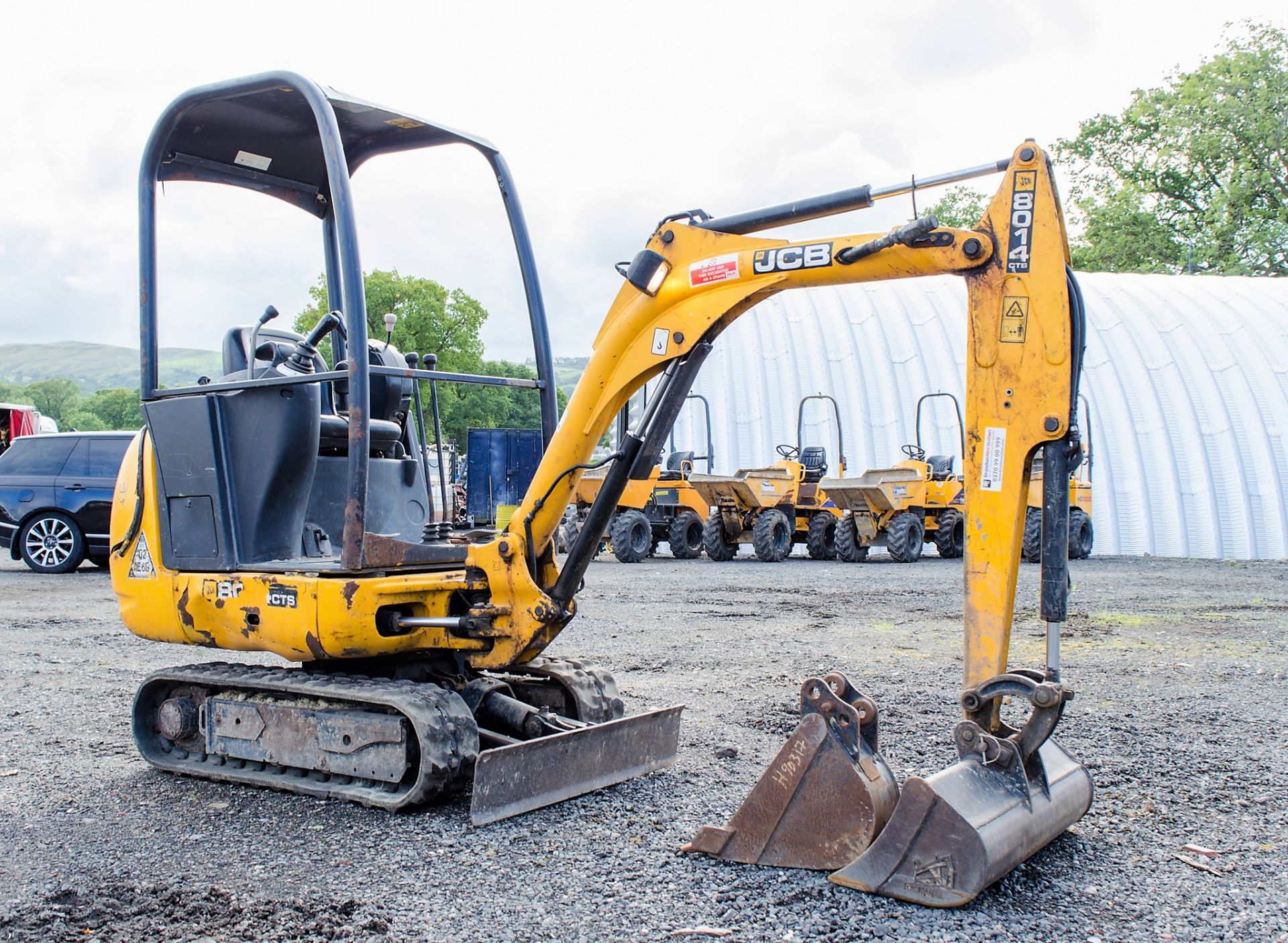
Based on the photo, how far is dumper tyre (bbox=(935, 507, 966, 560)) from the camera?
20.3m

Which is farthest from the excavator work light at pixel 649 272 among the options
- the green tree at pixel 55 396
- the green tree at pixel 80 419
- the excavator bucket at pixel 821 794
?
the green tree at pixel 55 396

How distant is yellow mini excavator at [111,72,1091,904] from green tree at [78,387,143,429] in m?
102

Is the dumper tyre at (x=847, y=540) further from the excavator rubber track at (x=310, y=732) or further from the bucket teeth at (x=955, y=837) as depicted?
the bucket teeth at (x=955, y=837)

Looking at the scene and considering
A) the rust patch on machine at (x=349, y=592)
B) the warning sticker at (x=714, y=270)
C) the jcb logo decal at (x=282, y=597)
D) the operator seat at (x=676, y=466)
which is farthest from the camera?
the operator seat at (x=676, y=466)

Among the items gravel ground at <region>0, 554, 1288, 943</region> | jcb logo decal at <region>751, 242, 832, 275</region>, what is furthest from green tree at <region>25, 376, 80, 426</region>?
jcb logo decal at <region>751, 242, 832, 275</region>

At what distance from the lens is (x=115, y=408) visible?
109250mm

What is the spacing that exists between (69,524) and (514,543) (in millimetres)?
12495

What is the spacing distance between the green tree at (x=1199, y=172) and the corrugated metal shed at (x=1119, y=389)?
1304 cm

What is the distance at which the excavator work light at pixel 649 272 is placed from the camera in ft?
14.9

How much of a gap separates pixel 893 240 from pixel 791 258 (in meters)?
0.41

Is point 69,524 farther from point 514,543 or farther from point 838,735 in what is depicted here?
point 838,735

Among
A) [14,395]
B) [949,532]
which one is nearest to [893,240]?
[949,532]

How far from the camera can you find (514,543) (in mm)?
4695

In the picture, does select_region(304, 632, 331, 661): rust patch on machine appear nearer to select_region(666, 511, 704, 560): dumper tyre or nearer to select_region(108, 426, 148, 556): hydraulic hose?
select_region(108, 426, 148, 556): hydraulic hose
